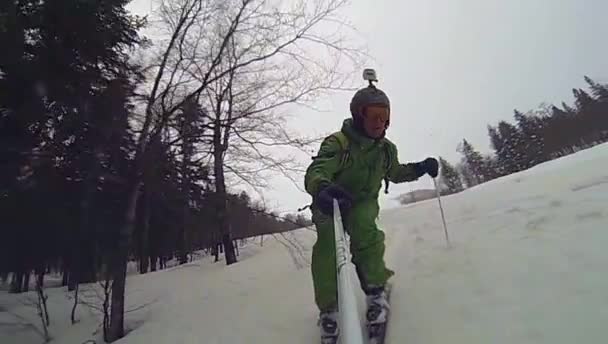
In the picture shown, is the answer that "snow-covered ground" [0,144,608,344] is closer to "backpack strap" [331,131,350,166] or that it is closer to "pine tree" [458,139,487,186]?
"backpack strap" [331,131,350,166]

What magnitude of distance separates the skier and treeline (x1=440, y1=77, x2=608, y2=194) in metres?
30.8

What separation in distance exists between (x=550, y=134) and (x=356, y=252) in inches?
1590

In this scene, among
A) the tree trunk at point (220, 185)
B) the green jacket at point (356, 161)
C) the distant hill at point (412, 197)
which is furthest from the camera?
the distant hill at point (412, 197)

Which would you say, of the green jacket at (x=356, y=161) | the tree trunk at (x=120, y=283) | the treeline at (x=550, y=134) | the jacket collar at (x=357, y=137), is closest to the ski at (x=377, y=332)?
the green jacket at (x=356, y=161)

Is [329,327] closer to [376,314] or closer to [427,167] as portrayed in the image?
[376,314]

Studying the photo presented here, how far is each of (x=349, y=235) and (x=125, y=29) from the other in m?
5.78

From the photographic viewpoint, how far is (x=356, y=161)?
273 centimetres

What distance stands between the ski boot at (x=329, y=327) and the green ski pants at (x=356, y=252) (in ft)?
0.23

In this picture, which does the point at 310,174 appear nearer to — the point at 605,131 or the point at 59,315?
the point at 59,315

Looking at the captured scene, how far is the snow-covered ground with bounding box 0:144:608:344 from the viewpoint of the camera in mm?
2066

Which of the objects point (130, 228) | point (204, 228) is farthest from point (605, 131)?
point (130, 228)

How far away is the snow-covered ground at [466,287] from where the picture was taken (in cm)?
207

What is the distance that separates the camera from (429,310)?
2557 millimetres

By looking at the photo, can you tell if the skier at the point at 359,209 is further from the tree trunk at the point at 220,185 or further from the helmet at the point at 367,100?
the tree trunk at the point at 220,185
